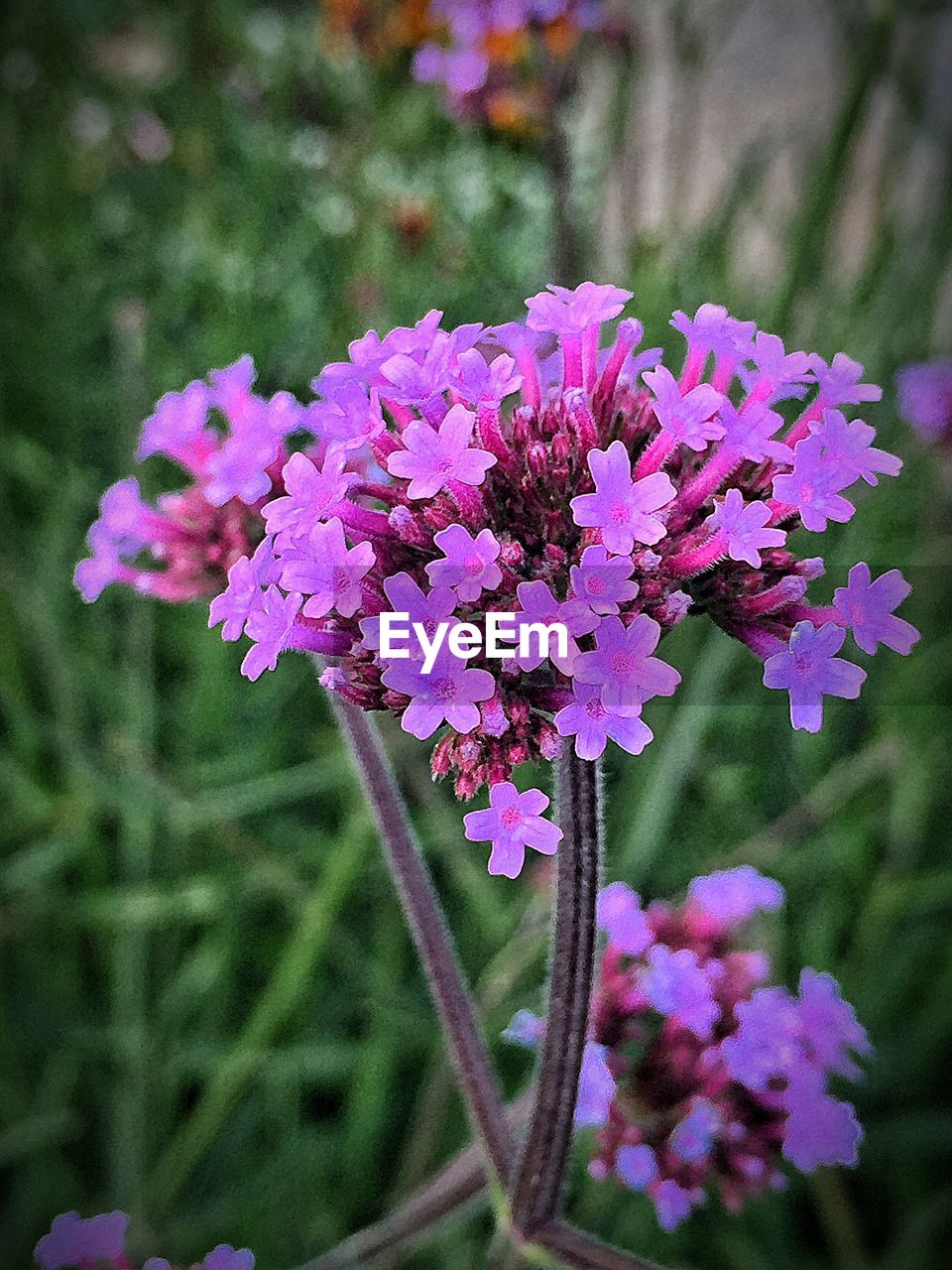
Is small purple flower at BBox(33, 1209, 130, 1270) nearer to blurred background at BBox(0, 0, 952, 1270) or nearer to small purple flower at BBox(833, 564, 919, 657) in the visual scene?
blurred background at BBox(0, 0, 952, 1270)

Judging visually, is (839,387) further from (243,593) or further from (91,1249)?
(91,1249)

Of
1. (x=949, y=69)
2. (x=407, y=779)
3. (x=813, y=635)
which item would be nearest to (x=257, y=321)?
(x=407, y=779)

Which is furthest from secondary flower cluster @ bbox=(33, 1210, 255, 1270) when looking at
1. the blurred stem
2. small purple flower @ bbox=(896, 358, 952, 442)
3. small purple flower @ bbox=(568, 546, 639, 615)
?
small purple flower @ bbox=(896, 358, 952, 442)

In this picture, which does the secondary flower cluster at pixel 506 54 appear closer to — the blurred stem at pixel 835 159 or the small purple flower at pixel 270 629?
the blurred stem at pixel 835 159

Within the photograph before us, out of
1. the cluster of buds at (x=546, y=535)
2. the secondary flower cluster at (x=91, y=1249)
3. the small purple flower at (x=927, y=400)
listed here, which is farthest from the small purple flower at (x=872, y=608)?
the small purple flower at (x=927, y=400)

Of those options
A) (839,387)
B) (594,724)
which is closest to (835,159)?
(839,387)

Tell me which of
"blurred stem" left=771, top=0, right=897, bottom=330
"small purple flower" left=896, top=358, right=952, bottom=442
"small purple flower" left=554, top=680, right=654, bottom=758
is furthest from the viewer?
"small purple flower" left=896, top=358, right=952, bottom=442
